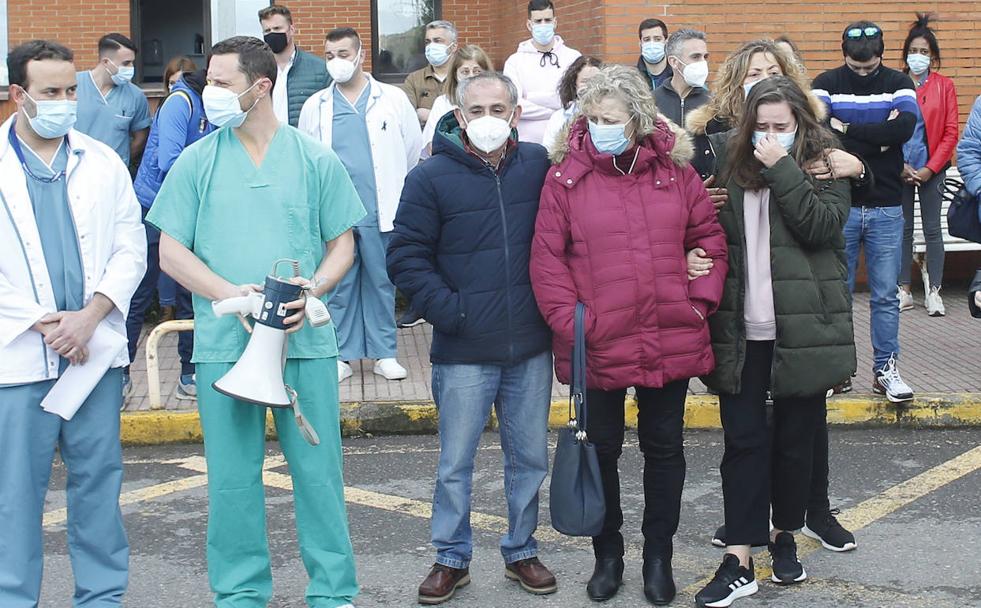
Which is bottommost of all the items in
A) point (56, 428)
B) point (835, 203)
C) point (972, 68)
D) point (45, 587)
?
point (45, 587)

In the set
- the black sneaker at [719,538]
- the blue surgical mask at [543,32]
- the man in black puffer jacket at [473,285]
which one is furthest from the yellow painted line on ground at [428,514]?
the blue surgical mask at [543,32]

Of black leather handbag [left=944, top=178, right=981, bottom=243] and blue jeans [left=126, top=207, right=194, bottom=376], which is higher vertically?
black leather handbag [left=944, top=178, right=981, bottom=243]

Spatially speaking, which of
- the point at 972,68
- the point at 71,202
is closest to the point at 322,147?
the point at 71,202

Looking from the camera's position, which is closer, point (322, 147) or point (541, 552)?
point (322, 147)

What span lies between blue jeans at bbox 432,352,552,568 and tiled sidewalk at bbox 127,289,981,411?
8.97ft

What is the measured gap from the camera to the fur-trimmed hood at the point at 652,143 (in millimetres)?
4883

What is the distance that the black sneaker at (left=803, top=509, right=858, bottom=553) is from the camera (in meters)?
5.61

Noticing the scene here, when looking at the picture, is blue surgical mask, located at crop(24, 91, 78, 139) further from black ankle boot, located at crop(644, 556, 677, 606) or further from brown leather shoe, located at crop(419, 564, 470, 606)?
black ankle boot, located at crop(644, 556, 677, 606)

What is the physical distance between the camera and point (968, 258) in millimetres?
11648

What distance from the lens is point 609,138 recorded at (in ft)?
15.7

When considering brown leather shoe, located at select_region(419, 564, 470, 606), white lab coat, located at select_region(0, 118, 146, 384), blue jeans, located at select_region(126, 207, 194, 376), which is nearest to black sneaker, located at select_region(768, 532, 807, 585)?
brown leather shoe, located at select_region(419, 564, 470, 606)

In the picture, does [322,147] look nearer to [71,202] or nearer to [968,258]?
[71,202]

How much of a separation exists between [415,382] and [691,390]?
167cm

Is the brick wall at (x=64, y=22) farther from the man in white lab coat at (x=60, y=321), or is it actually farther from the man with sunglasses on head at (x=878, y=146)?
the man in white lab coat at (x=60, y=321)
